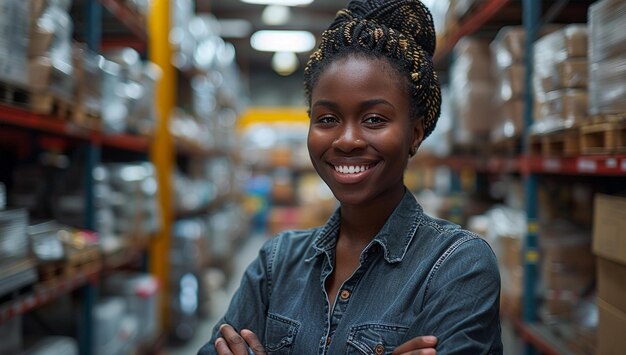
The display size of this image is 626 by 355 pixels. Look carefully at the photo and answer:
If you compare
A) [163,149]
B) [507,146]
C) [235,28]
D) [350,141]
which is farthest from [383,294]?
[235,28]

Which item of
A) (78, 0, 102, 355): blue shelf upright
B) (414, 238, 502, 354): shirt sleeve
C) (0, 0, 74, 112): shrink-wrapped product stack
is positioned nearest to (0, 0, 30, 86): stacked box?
(0, 0, 74, 112): shrink-wrapped product stack

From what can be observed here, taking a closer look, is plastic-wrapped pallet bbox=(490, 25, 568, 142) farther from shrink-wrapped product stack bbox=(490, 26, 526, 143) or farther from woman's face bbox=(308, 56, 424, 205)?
woman's face bbox=(308, 56, 424, 205)

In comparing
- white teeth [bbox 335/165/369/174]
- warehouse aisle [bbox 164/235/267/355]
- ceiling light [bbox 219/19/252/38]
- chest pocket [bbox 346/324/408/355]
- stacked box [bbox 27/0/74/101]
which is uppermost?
ceiling light [bbox 219/19/252/38]

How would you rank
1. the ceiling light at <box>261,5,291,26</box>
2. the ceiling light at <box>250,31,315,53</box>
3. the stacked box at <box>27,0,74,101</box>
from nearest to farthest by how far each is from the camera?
the stacked box at <box>27,0,74,101</box>
the ceiling light at <box>261,5,291,26</box>
the ceiling light at <box>250,31,315,53</box>

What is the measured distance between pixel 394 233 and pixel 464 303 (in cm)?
33

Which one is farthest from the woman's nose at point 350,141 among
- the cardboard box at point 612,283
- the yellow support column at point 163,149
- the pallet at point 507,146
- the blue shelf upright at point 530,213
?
the yellow support column at point 163,149

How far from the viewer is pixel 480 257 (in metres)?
1.59

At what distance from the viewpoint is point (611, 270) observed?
260 centimetres

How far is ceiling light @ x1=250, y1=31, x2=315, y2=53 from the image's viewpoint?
14000 mm

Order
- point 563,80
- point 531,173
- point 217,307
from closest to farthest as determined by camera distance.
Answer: point 563,80
point 531,173
point 217,307

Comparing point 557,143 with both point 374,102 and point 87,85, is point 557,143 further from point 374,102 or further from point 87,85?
point 87,85

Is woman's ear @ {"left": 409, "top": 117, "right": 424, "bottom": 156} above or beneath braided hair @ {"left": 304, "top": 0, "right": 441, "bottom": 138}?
beneath

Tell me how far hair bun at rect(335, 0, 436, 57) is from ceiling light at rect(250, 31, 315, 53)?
1226cm

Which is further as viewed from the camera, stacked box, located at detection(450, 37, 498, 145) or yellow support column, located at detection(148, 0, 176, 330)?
yellow support column, located at detection(148, 0, 176, 330)
